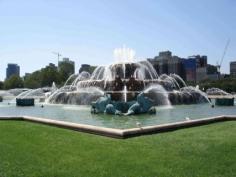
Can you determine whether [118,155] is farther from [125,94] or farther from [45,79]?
[45,79]

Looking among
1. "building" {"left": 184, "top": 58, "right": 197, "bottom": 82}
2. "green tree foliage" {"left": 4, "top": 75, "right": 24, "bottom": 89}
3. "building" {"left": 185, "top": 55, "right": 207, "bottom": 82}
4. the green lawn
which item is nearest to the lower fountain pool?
the green lawn

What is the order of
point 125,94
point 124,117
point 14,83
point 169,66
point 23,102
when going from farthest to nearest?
point 169,66, point 14,83, point 23,102, point 125,94, point 124,117

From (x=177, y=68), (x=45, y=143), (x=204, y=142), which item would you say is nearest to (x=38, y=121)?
(x=45, y=143)

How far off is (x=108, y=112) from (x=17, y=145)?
10093 mm

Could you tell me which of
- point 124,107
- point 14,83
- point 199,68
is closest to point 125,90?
point 124,107

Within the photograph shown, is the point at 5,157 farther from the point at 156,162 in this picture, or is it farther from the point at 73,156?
the point at 156,162

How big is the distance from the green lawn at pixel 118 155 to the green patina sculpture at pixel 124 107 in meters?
8.01

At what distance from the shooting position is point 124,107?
19.1 metres

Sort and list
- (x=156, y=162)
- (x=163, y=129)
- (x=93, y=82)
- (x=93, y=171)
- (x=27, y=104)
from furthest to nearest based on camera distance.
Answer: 1. (x=93, y=82)
2. (x=27, y=104)
3. (x=163, y=129)
4. (x=156, y=162)
5. (x=93, y=171)

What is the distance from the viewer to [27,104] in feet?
104

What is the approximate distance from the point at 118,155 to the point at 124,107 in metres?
11.6

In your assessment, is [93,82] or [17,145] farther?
[93,82]

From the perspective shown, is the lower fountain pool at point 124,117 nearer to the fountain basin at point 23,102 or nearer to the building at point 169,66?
the fountain basin at point 23,102

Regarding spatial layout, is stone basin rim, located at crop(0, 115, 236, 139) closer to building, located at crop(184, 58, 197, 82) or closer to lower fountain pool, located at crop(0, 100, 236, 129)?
lower fountain pool, located at crop(0, 100, 236, 129)
